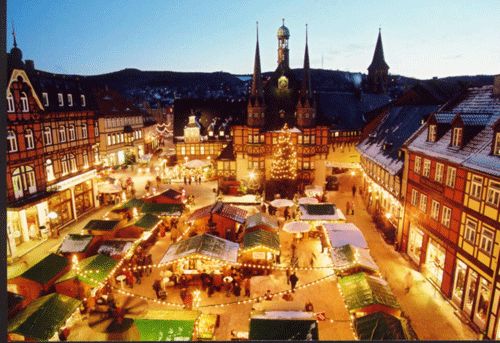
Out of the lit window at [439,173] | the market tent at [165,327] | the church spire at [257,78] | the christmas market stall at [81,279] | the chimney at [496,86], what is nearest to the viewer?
the market tent at [165,327]

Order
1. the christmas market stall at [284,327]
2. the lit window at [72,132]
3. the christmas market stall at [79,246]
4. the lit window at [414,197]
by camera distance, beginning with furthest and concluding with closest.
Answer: the lit window at [72,132] < the lit window at [414,197] < the christmas market stall at [79,246] < the christmas market stall at [284,327]

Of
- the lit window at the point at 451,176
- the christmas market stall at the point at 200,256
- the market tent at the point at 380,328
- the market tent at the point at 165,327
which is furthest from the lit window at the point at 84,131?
the lit window at the point at 451,176

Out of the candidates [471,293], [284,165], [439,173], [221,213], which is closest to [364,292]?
[471,293]

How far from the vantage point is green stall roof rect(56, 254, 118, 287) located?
48.0 feet

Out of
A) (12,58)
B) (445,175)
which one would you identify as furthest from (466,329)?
(12,58)

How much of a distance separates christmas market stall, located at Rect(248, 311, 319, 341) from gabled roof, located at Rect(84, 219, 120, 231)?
12.0 metres

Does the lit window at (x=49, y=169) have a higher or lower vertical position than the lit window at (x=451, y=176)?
lower

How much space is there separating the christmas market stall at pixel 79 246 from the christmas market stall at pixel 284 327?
1008cm

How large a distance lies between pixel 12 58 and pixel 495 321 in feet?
87.7

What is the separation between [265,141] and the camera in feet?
120

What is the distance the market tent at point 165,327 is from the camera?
1101cm

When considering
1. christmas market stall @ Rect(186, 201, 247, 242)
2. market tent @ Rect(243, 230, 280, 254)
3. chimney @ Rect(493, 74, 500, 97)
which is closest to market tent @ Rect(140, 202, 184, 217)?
christmas market stall @ Rect(186, 201, 247, 242)

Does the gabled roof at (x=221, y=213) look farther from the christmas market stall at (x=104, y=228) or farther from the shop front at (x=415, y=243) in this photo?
the shop front at (x=415, y=243)

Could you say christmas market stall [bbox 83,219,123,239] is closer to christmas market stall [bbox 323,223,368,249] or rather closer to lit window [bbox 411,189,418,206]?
christmas market stall [bbox 323,223,368,249]
